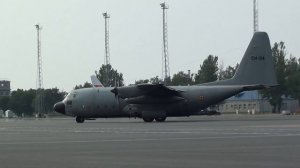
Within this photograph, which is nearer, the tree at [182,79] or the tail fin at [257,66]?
the tail fin at [257,66]

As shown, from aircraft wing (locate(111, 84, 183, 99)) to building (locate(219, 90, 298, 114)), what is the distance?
84935mm

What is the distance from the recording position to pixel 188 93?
60031 mm

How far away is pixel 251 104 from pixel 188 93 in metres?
103

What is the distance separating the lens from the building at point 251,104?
148m

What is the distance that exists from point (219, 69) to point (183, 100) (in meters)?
86.7

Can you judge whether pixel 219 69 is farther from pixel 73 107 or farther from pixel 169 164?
pixel 169 164

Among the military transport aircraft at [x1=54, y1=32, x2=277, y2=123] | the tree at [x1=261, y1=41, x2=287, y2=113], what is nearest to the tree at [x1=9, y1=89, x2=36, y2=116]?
the tree at [x1=261, y1=41, x2=287, y2=113]

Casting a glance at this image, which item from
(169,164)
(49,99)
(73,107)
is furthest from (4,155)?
(49,99)

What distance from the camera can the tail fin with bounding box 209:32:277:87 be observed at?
59219 millimetres

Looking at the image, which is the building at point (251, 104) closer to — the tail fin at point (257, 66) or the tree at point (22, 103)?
the tree at point (22, 103)

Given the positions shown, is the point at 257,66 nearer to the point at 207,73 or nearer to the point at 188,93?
the point at 188,93

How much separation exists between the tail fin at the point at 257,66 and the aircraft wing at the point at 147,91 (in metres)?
4.58

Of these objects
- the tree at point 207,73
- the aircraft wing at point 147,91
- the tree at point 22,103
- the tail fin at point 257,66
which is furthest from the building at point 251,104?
the aircraft wing at point 147,91

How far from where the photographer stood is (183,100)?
59906 millimetres
